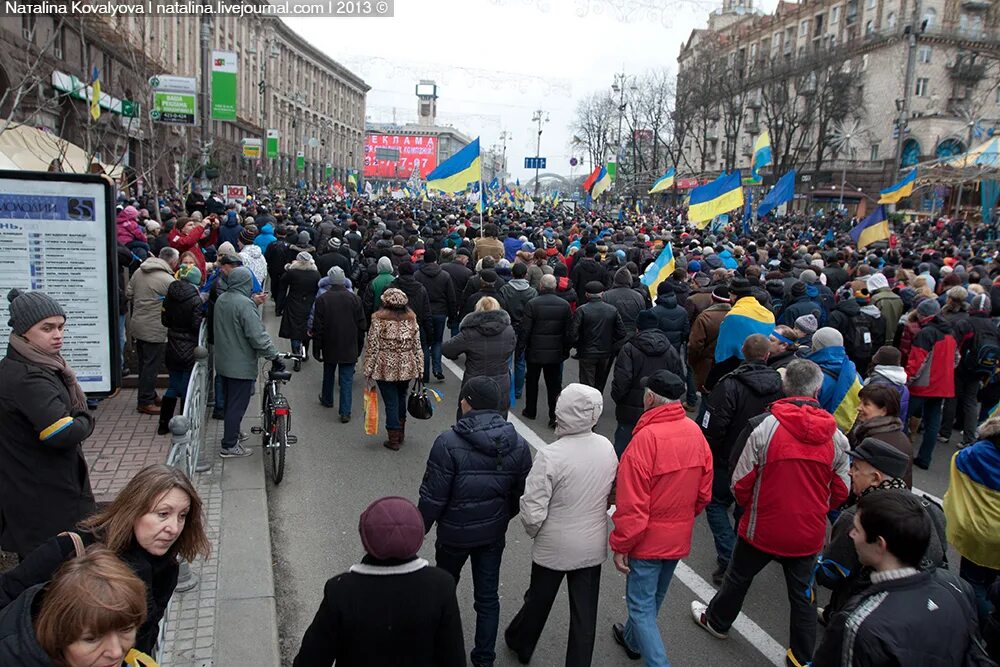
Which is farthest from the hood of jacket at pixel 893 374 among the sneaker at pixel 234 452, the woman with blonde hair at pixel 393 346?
the sneaker at pixel 234 452

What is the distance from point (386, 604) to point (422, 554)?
314 centimetres

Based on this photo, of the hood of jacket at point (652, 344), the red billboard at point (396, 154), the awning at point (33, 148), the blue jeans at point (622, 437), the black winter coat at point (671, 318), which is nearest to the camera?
the hood of jacket at point (652, 344)

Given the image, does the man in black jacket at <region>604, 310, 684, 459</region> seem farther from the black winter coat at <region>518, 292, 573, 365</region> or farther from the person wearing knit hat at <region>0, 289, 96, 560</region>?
the person wearing knit hat at <region>0, 289, 96, 560</region>

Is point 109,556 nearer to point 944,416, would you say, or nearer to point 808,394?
point 808,394

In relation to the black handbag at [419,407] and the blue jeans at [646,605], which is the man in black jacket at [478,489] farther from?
the black handbag at [419,407]

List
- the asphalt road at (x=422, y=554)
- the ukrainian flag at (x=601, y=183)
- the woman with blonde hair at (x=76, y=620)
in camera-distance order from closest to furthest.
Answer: the woman with blonde hair at (x=76, y=620)
the asphalt road at (x=422, y=554)
the ukrainian flag at (x=601, y=183)

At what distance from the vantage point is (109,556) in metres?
2.37

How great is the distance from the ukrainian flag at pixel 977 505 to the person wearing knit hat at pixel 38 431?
187 inches

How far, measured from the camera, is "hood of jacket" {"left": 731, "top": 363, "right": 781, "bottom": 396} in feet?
17.3

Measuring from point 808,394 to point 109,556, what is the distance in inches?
145

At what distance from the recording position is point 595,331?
28.4 feet

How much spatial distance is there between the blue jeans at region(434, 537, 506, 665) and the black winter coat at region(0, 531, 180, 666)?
5.08 ft

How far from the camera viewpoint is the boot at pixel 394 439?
812 cm

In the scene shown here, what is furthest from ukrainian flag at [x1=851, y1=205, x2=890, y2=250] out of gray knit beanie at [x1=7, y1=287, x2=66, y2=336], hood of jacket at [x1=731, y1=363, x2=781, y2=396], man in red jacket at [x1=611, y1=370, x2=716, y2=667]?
gray knit beanie at [x1=7, y1=287, x2=66, y2=336]
